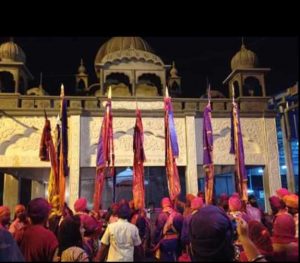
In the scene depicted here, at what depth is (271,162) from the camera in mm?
12695

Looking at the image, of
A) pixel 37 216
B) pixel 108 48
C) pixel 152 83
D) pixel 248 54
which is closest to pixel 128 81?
pixel 152 83

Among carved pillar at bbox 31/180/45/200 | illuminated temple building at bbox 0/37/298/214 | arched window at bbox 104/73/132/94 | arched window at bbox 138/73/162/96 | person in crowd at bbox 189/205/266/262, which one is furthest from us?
carved pillar at bbox 31/180/45/200

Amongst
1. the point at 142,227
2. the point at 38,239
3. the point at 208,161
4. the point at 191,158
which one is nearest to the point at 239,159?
the point at 208,161

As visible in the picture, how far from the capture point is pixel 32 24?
2.39m

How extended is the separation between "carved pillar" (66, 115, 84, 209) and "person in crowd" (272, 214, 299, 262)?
30.9 ft

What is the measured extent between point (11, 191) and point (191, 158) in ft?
21.7

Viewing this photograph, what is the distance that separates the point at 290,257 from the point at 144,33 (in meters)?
1.93

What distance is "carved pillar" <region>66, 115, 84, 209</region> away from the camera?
1169 cm

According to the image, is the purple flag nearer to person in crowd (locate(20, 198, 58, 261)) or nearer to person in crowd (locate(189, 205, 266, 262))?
person in crowd (locate(189, 205, 266, 262))

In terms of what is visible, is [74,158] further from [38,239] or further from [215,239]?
[215,239]

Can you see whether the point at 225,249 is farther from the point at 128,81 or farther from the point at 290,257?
the point at 128,81

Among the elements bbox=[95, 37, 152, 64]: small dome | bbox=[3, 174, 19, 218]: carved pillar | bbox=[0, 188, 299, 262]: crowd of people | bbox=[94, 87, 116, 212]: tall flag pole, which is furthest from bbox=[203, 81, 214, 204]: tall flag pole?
bbox=[3, 174, 19, 218]: carved pillar

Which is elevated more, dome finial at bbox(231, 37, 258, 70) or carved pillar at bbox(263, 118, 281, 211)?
dome finial at bbox(231, 37, 258, 70)

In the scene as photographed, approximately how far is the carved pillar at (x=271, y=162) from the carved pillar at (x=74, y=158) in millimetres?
6567
